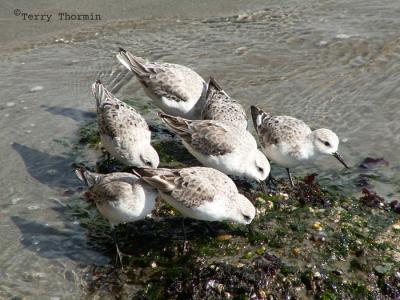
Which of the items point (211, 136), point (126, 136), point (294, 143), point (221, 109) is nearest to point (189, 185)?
point (211, 136)

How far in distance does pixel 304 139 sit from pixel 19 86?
16.2 ft

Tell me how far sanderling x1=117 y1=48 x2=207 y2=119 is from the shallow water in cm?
92

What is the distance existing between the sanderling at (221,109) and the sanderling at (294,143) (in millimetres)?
Result: 443

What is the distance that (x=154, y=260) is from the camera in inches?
260

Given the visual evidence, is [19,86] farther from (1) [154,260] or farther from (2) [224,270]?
(2) [224,270]

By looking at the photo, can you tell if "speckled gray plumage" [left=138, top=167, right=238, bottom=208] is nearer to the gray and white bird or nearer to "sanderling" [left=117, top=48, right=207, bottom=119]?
the gray and white bird

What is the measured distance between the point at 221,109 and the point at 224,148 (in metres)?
1.09

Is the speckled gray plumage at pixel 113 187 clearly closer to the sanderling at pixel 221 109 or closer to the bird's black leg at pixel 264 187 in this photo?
the bird's black leg at pixel 264 187

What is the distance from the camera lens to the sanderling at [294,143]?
25.6 ft

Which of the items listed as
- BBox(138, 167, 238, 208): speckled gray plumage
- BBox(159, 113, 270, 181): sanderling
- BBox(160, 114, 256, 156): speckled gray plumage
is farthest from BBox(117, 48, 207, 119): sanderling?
BBox(138, 167, 238, 208): speckled gray plumage

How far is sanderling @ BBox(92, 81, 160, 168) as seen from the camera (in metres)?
7.84

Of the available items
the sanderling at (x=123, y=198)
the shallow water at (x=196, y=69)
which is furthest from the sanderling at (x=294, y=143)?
the sanderling at (x=123, y=198)

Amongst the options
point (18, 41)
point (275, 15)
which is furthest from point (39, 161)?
point (275, 15)

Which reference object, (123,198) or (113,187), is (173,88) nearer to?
→ (113,187)
